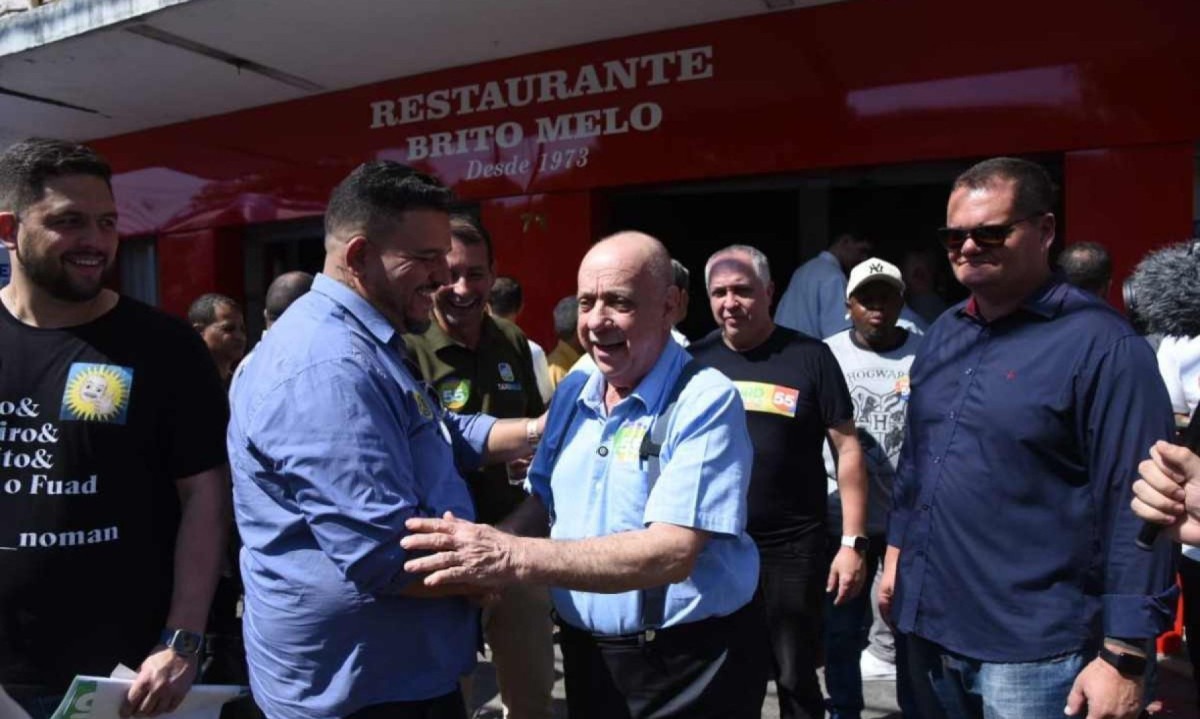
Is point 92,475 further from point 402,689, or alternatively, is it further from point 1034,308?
point 1034,308

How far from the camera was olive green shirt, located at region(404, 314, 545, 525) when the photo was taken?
335 cm

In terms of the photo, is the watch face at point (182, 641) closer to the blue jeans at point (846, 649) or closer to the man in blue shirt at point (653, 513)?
the man in blue shirt at point (653, 513)


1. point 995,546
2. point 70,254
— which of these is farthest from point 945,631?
point 70,254

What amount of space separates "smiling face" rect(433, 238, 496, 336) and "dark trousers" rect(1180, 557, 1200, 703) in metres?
2.77

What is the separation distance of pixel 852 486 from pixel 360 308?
233 cm

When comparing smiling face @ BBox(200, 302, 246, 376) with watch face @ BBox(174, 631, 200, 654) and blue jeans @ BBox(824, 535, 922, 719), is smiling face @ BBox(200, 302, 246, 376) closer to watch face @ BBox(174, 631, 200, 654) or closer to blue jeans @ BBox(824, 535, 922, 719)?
watch face @ BBox(174, 631, 200, 654)

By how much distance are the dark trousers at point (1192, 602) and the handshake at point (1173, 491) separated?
2026 millimetres

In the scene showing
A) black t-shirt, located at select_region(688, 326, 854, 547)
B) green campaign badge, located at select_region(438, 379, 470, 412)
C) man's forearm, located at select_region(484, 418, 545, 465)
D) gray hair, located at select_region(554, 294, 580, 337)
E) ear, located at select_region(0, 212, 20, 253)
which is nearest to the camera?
ear, located at select_region(0, 212, 20, 253)

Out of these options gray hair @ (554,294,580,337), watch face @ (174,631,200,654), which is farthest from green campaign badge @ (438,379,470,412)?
gray hair @ (554,294,580,337)

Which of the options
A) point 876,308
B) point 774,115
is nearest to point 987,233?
point 876,308

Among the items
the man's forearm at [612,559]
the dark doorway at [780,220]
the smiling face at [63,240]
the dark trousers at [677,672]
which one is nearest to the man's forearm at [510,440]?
the dark trousers at [677,672]

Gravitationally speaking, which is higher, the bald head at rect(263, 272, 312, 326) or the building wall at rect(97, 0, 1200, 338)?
the building wall at rect(97, 0, 1200, 338)

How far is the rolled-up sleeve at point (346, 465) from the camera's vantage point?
1.76m

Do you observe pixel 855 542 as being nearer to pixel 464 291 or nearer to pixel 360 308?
pixel 464 291
